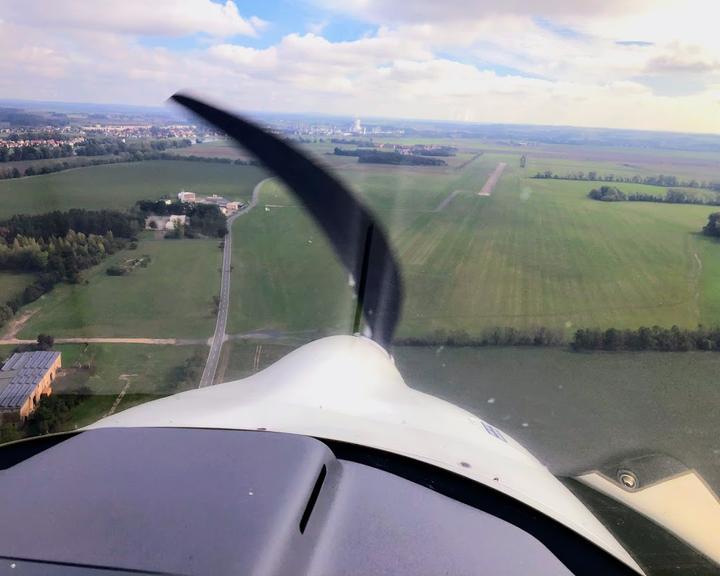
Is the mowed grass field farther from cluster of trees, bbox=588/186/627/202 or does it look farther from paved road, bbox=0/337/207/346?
paved road, bbox=0/337/207/346

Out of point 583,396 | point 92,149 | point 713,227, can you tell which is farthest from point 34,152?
point 713,227

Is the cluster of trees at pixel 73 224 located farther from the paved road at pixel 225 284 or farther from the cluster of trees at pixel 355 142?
the cluster of trees at pixel 355 142

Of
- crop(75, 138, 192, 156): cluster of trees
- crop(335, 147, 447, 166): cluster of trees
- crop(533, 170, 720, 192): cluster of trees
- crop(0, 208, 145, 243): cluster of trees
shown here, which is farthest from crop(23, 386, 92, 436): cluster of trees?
crop(533, 170, 720, 192): cluster of trees

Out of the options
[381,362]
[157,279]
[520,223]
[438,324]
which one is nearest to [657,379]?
[438,324]

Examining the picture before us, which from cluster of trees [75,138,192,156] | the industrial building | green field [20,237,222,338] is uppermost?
cluster of trees [75,138,192,156]

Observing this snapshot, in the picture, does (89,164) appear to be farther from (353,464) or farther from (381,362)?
(353,464)

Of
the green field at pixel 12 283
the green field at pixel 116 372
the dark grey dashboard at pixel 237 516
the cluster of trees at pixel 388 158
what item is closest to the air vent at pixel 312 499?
the dark grey dashboard at pixel 237 516
